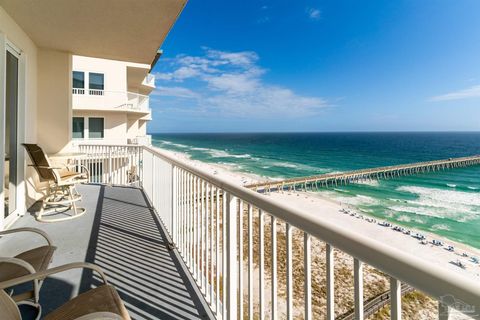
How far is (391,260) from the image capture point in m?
0.65

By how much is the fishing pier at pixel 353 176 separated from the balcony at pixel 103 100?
11.9 metres

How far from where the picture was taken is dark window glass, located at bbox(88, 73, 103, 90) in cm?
1458

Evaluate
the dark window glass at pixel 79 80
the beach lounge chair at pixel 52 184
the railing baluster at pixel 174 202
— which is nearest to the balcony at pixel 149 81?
the dark window glass at pixel 79 80

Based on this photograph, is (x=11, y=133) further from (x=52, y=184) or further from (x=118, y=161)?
(x=118, y=161)

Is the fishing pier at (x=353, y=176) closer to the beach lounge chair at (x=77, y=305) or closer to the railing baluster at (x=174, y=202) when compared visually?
the railing baluster at (x=174, y=202)

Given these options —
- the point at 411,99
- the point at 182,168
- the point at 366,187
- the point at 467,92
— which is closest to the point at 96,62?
the point at 182,168

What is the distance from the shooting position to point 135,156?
19.8 ft

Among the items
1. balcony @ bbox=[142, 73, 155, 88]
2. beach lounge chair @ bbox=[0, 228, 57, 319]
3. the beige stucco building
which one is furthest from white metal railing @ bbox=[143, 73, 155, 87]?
beach lounge chair @ bbox=[0, 228, 57, 319]

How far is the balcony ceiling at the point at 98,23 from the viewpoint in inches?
124

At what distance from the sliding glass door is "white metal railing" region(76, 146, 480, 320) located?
1.91m

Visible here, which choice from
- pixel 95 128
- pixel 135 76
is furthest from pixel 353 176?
pixel 95 128

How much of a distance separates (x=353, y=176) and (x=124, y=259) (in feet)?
110

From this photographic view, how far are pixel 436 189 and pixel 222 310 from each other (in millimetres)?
34256

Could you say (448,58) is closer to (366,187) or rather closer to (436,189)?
(436,189)
